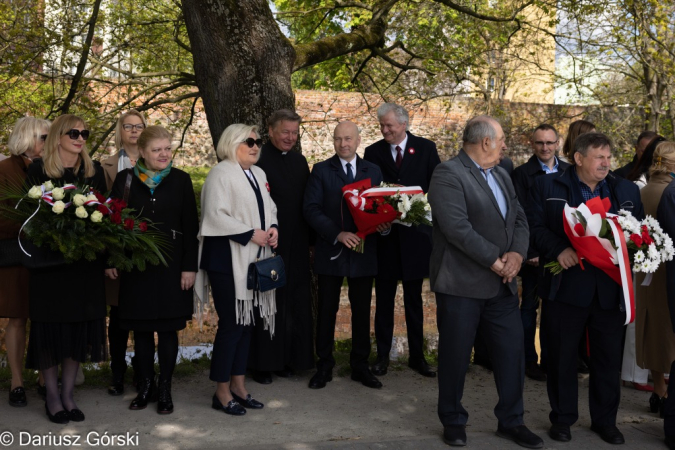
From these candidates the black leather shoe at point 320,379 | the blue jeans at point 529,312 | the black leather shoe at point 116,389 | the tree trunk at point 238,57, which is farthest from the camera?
the tree trunk at point 238,57

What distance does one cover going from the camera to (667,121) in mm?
19969

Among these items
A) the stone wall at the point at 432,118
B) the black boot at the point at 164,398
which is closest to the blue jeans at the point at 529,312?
the black boot at the point at 164,398

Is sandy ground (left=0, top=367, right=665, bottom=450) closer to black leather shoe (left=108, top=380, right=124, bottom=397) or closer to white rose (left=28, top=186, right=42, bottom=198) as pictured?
black leather shoe (left=108, top=380, right=124, bottom=397)

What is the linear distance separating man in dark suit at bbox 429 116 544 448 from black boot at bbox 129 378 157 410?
232 cm

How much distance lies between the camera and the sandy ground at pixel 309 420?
557cm

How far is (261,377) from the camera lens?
23.2 ft

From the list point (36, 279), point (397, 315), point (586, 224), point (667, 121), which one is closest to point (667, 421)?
point (586, 224)

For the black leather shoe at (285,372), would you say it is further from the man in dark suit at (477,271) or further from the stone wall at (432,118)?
the stone wall at (432,118)

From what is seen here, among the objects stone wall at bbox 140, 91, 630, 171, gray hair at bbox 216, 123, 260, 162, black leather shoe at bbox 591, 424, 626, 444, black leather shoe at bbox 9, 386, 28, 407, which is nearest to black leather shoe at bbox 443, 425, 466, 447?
black leather shoe at bbox 591, 424, 626, 444

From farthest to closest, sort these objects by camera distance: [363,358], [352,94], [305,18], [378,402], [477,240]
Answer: [352,94] < [305,18] < [363,358] < [378,402] < [477,240]

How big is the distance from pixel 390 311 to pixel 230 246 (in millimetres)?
1892

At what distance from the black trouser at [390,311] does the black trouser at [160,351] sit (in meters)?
2.03

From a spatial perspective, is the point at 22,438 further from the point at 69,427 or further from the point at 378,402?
the point at 378,402

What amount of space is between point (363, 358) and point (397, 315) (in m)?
7.91
